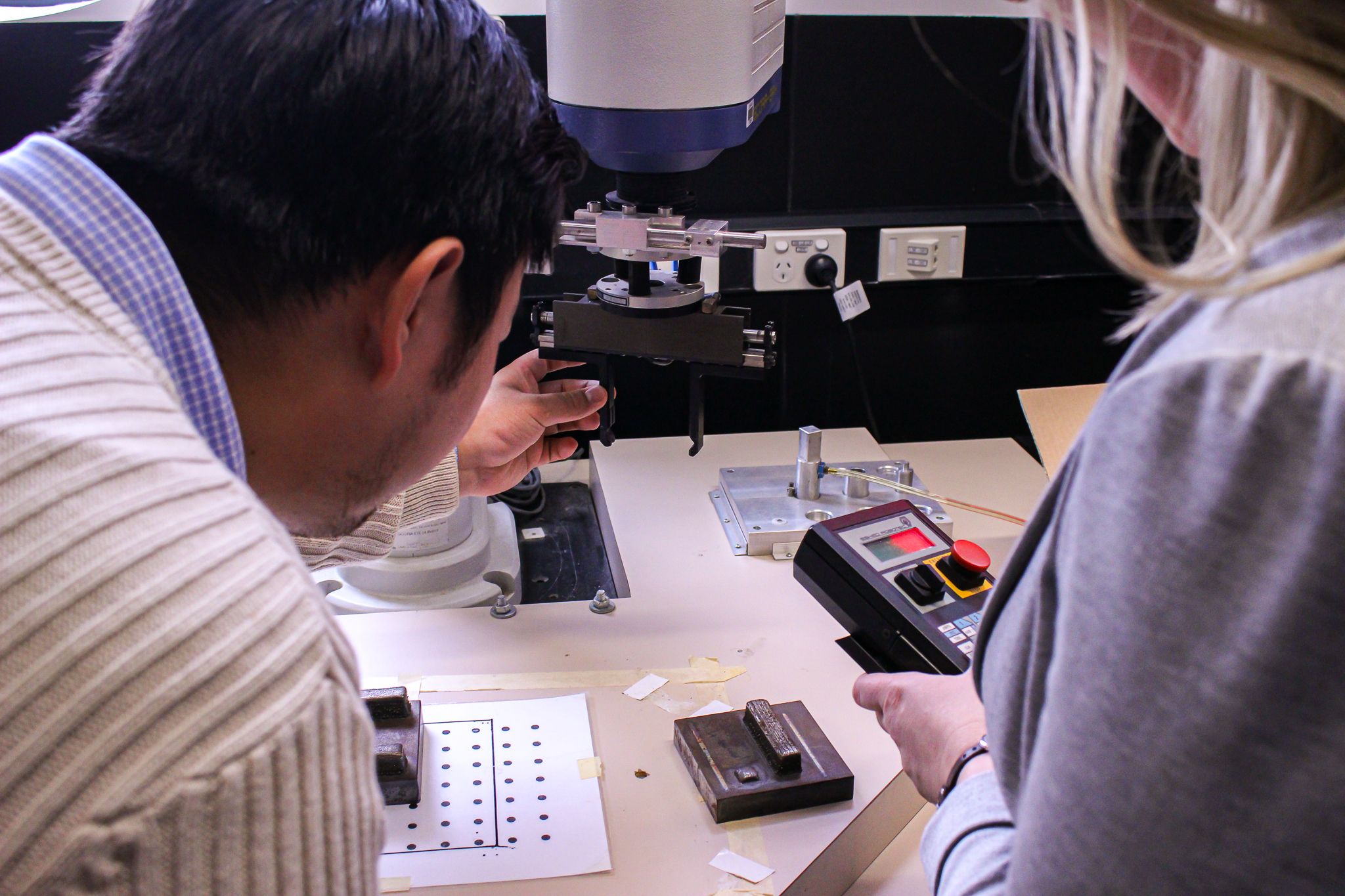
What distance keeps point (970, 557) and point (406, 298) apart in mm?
661

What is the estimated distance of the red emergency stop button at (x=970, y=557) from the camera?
1082 millimetres

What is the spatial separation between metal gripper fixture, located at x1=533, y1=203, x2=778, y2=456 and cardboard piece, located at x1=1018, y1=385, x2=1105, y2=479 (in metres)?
0.47

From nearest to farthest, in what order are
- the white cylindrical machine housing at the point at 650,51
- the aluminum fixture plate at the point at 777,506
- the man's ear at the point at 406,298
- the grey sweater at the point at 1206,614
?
the grey sweater at the point at 1206,614 → the man's ear at the point at 406,298 → the white cylindrical machine housing at the point at 650,51 → the aluminum fixture plate at the point at 777,506

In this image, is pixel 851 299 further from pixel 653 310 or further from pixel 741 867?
pixel 741 867

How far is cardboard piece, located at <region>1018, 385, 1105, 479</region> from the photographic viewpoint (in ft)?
4.49

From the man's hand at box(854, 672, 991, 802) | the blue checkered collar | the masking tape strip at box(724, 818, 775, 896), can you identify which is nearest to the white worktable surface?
the masking tape strip at box(724, 818, 775, 896)

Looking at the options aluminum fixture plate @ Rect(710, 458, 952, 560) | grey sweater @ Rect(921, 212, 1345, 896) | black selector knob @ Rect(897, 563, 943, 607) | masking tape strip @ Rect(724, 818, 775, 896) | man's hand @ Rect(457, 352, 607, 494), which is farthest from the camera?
aluminum fixture plate @ Rect(710, 458, 952, 560)

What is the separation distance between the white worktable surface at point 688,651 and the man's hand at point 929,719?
11 cm

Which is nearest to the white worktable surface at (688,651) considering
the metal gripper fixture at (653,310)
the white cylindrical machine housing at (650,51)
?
the metal gripper fixture at (653,310)

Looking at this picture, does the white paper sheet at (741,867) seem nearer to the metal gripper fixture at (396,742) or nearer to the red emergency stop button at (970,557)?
the metal gripper fixture at (396,742)

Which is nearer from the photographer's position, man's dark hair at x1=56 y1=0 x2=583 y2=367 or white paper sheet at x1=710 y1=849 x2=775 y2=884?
man's dark hair at x1=56 y1=0 x2=583 y2=367

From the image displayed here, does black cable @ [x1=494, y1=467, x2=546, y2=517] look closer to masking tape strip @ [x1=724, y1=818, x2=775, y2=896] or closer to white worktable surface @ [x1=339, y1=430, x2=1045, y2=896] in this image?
white worktable surface @ [x1=339, y1=430, x2=1045, y2=896]

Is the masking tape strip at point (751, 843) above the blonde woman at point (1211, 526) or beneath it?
beneath

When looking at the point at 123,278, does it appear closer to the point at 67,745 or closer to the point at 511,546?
the point at 67,745
